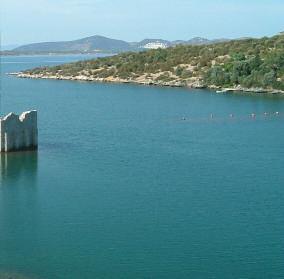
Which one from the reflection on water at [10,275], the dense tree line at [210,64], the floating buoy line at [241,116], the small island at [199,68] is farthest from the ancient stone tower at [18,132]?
the dense tree line at [210,64]

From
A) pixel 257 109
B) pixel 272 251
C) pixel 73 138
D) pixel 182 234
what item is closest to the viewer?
pixel 272 251

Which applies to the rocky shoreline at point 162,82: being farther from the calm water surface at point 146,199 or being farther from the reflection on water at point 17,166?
the reflection on water at point 17,166

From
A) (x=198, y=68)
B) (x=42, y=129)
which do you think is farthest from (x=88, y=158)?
(x=198, y=68)

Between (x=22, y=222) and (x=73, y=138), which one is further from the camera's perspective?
(x=73, y=138)

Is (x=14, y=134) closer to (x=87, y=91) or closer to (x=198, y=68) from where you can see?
(x=87, y=91)

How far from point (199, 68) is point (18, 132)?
6836cm

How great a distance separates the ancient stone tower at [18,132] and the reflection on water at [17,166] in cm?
69

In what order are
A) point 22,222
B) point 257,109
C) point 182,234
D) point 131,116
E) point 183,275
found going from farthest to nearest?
point 257,109 → point 131,116 → point 22,222 → point 182,234 → point 183,275

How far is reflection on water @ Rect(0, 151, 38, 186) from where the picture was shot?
4503cm

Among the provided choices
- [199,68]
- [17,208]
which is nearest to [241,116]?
→ [17,208]

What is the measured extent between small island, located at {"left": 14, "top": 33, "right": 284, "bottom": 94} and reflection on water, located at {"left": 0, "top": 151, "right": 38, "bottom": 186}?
54.6 meters

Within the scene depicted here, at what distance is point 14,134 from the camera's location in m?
51.0

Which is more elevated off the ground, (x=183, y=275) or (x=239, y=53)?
(x=239, y=53)

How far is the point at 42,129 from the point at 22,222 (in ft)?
97.9
